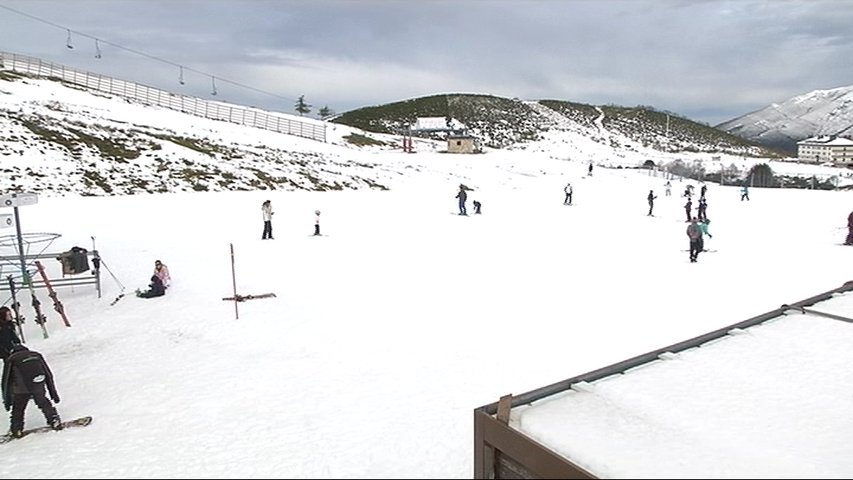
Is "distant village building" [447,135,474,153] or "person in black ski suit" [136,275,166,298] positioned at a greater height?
"distant village building" [447,135,474,153]

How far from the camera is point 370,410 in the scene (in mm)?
6641

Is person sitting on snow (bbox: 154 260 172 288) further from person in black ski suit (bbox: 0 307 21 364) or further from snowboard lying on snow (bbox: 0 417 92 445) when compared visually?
snowboard lying on snow (bbox: 0 417 92 445)

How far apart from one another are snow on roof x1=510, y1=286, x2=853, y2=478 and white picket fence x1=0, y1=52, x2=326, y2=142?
159 ft

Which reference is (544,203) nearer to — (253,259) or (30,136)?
(253,259)

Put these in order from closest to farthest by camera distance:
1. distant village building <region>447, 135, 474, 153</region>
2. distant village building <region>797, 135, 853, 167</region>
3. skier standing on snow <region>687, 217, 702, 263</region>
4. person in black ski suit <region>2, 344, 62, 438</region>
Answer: person in black ski suit <region>2, 344, 62, 438</region> → skier standing on snow <region>687, 217, 702, 263</region> → distant village building <region>447, 135, 474, 153</region> → distant village building <region>797, 135, 853, 167</region>

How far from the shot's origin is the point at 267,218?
1778 cm

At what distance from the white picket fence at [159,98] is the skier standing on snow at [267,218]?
34.6 m

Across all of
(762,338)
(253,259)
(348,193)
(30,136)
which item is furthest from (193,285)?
(30,136)

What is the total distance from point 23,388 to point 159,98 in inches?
2059

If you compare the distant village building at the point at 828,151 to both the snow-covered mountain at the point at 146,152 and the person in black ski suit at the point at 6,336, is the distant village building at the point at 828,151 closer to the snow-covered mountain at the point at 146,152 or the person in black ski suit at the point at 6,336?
the snow-covered mountain at the point at 146,152

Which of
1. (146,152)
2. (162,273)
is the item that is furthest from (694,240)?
(146,152)

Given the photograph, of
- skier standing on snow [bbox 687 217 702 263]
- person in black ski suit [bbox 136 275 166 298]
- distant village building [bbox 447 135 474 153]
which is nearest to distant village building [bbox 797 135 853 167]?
distant village building [bbox 447 135 474 153]

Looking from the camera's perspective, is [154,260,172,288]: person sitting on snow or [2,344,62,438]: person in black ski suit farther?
[154,260,172,288]: person sitting on snow

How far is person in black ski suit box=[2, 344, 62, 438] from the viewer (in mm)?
6605
